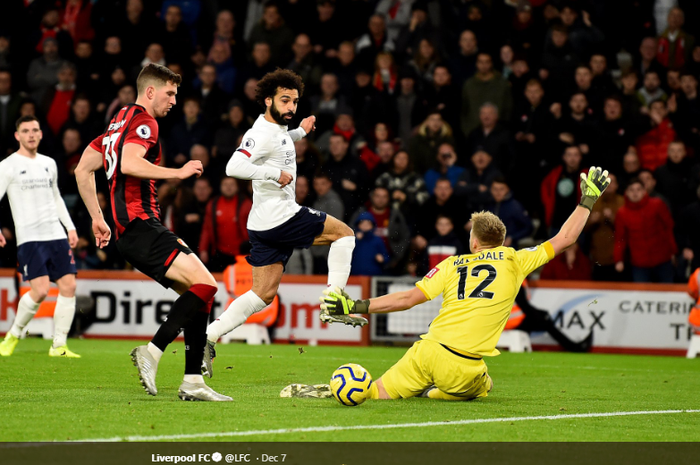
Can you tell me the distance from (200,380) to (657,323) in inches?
355

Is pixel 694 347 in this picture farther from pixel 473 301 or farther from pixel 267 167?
pixel 267 167

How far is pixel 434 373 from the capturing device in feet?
22.4

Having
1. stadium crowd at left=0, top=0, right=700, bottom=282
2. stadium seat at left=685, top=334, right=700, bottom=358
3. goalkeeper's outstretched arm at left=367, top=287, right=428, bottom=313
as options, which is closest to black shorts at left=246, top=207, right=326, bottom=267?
goalkeeper's outstretched arm at left=367, top=287, right=428, bottom=313

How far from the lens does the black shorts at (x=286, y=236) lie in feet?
27.1

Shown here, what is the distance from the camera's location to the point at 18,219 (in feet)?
36.0

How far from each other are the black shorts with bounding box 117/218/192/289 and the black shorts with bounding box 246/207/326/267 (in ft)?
4.98

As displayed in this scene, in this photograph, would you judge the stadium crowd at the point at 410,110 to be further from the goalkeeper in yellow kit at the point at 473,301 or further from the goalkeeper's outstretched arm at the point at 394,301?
the goalkeeper's outstretched arm at the point at 394,301

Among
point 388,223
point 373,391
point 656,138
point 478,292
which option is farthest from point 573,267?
point 373,391

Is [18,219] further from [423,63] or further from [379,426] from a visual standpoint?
[423,63]

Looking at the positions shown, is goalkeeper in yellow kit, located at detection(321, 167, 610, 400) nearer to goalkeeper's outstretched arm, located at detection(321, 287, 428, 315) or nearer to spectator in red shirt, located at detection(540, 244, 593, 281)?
goalkeeper's outstretched arm, located at detection(321, 287, 428, 315)

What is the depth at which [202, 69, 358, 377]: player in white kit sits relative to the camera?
26.8ft

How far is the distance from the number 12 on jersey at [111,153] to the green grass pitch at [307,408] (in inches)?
62.6

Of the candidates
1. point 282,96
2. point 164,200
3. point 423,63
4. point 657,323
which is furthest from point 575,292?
point 282,96

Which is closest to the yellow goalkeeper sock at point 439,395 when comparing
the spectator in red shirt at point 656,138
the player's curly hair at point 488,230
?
the player's curly hair at point 488,230
